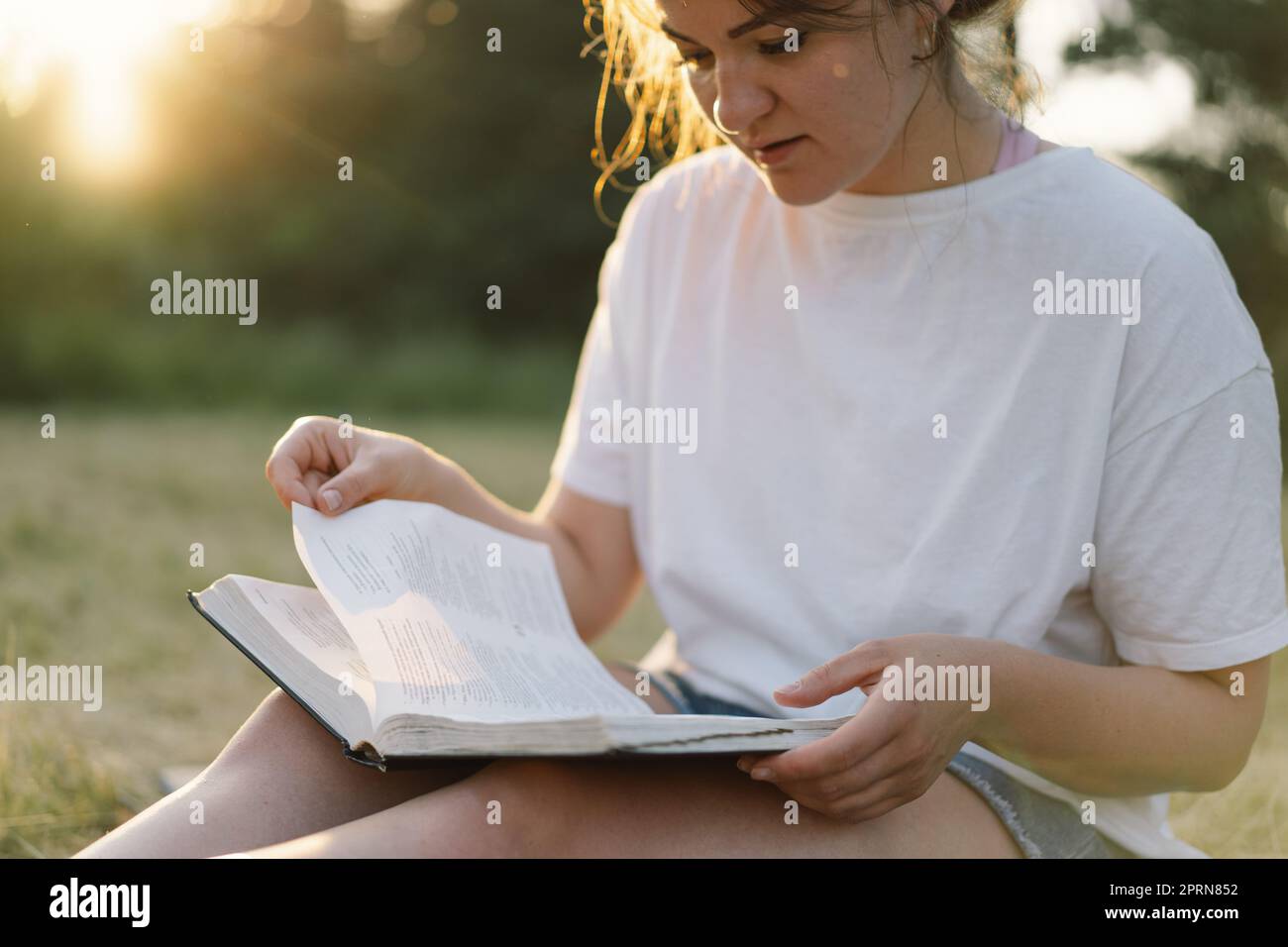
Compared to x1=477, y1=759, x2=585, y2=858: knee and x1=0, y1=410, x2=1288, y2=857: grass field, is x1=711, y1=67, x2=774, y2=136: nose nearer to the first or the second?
x1=477, y1=759, x2=585, y2=858: knee

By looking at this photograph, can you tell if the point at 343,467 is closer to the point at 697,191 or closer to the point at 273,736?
the point at 273,736

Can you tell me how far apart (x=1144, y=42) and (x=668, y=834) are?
205 inches

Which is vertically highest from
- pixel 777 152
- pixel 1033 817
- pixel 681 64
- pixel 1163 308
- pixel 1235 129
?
pixel 1235 129

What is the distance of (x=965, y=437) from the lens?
122cm

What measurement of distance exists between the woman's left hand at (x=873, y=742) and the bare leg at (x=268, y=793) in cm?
26

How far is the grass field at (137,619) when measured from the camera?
170cm

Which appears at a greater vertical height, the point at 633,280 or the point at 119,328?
the point at 119,328

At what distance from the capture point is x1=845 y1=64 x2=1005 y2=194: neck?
4.08 ft

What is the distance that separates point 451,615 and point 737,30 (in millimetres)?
576

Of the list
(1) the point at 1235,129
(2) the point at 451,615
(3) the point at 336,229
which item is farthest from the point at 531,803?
(3) the point at 336,229

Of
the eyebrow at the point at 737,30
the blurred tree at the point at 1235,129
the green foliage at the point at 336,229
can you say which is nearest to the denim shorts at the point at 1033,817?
the eyebrow at the point at 737,30
